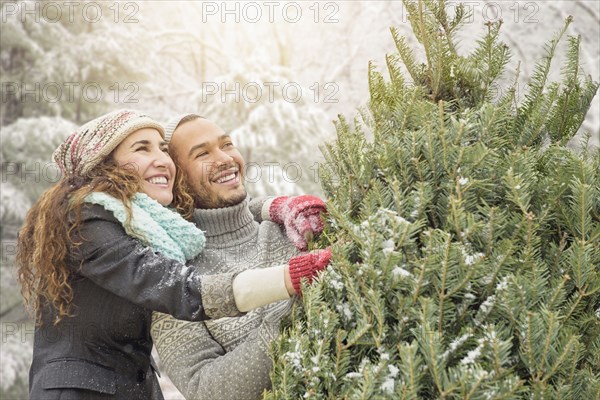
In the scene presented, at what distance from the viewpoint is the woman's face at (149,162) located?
2223mm

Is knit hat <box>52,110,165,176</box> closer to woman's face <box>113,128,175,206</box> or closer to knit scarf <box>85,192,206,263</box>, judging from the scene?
woman's face <box>113,128,175,206</box>

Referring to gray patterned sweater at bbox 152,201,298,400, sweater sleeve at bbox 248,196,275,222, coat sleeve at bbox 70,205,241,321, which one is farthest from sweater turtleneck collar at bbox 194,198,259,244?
coat sleeve at bbox 70,205,241,321

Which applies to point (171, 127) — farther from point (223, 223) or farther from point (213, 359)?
point (213, 359)

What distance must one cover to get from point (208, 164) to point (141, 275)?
65cm

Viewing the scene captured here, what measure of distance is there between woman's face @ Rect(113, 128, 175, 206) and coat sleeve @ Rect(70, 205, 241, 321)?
231mm

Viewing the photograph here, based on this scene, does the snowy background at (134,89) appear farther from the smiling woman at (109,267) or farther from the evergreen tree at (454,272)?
the evergreen tree at (454,272)

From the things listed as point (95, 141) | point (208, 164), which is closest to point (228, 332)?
point (208, 164)

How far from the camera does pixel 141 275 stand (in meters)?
1.88

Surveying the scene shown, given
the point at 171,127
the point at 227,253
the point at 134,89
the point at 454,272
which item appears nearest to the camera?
the point at 454,272

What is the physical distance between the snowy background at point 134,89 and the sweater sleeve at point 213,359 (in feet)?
16.1

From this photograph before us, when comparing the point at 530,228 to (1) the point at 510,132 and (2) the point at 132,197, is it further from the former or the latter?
(2) the point at 132,197

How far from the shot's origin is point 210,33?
37.3ft

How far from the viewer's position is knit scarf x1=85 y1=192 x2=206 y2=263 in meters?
2.00

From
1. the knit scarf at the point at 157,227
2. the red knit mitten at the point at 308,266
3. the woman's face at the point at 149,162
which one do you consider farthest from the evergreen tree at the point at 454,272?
the woman's face at the point at 149,162
